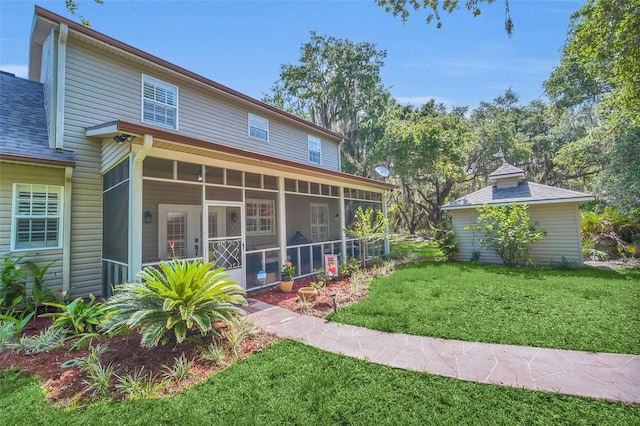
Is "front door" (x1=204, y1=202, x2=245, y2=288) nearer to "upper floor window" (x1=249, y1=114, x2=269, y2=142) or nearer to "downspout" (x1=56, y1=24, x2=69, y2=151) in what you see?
"downspout" (x1=56, y1=24, x2=69, y2=151)

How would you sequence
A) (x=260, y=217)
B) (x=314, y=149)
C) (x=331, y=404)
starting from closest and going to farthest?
(x=331, y=404) → (x=260, y=217) → (x=314, y=149)

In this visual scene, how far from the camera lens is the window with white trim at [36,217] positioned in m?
5.70

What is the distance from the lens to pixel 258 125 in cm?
1084

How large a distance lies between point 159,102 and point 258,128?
3622 millimetres

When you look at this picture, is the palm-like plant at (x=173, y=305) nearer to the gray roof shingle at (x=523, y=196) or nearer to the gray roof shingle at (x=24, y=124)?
the gray roof shingle at (x=24, y=124)

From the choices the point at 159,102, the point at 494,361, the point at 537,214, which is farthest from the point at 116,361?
the point at 537,214

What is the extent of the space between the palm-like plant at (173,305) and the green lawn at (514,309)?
2124mm

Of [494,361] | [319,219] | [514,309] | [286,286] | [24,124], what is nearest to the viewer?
[494,361]

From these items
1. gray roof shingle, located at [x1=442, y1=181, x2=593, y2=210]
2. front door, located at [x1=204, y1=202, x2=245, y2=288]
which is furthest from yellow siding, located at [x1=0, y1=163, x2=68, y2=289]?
gray roof shingle, located at [x1=442, y1=181, x2=593, y2=210]

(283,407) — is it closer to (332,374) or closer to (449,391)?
(332,374)

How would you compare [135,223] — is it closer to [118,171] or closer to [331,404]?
[118,171]

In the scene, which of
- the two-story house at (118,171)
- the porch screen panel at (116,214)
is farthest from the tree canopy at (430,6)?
the porch screen panel at (116,214)

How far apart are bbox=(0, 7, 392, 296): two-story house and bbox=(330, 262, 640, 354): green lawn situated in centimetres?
315

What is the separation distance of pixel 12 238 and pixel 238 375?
6114 mm
